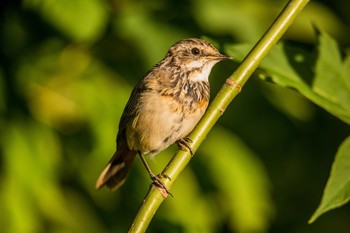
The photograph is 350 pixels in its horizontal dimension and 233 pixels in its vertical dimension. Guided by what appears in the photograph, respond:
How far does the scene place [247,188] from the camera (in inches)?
186

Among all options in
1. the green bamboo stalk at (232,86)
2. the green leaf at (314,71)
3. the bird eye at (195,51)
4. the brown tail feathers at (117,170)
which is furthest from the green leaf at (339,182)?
the brown tail feathers at (117,170)

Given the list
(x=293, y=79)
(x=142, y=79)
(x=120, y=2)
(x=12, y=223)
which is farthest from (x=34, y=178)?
(x=293, y=79)

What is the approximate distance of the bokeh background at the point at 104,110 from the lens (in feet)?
14.8

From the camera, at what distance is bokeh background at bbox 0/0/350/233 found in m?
4.52

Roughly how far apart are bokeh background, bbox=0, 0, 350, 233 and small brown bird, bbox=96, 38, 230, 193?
0.40ft

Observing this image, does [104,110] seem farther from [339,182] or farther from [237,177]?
[339,182]

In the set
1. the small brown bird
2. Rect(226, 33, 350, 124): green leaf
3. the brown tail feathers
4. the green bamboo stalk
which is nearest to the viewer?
the green bamboo stalk

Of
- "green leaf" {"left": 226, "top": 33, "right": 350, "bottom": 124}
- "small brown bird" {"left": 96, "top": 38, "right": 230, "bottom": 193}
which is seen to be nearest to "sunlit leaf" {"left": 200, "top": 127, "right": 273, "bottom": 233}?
"small brown bird" {"left": 96, "top": 38, "right": 230, "bottom": 193}

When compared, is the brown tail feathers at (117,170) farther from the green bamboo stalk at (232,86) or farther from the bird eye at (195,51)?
the green bamboo stalk at (232,86)

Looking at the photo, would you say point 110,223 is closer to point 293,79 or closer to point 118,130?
point 118,130

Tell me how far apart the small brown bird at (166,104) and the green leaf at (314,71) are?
0.97 meters

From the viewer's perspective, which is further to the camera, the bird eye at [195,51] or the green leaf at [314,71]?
the bird eye at [195,51]

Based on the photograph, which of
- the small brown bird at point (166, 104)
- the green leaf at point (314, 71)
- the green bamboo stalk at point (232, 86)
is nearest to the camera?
the green bamboo stalk at point (232, 86)

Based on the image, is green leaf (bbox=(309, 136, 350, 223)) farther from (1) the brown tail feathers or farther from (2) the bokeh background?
(1) the brown tail feathers
